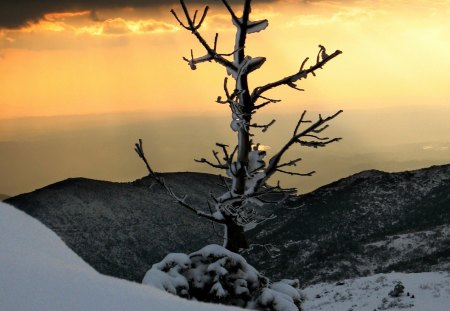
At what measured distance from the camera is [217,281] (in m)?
8.41

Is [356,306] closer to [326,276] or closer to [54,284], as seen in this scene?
[326,276]

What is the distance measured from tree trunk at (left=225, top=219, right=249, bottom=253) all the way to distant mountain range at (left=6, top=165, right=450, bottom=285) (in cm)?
1955

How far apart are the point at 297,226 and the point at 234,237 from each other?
32.5 m

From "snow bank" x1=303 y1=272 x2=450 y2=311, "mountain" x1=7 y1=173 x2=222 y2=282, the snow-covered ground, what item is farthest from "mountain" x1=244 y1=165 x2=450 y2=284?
the snow-covered ground

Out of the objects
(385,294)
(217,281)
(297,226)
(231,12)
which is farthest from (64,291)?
(297,226)

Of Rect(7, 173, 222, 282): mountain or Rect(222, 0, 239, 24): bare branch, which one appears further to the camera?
Rect(7, 173, 222, 282): mountain

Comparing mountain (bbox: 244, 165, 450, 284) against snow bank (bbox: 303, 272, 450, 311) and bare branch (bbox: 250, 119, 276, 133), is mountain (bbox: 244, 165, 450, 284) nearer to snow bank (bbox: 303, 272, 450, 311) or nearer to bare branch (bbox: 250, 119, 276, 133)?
snow bank (bbox: 303, 272, 450, 311)

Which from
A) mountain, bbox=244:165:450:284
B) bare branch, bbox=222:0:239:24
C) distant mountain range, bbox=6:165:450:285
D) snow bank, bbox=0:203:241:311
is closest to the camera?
snow bank, bbox=0:203:241:311

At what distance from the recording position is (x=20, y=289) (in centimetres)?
420

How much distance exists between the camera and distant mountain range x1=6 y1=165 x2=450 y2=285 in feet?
108

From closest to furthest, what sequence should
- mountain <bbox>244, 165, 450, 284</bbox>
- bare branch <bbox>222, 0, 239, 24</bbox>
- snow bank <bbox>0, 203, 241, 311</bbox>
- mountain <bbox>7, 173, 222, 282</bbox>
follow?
1. snow bank <bbox>0, 203, 241, 311</bbox>
2. bare branch <bbox>222, 0, 239, 24</bbox>
3. mountain <bbox>244, 165, 450, 284</bbox>
4. mountain <bbox>7, 173, 222, 282</bbox>

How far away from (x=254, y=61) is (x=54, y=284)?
6.42 metres

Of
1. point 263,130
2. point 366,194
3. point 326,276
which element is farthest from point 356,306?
point 366,194

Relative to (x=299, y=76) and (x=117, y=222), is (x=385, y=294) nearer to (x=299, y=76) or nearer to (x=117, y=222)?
(x=299, y=76)
